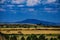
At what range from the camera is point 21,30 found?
216cm

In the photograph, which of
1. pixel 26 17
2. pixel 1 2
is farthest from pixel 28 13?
pixel 1 2

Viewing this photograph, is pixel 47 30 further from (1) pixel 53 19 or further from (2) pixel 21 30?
(2) pixel 21 30

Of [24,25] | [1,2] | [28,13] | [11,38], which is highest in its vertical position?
[1,2]

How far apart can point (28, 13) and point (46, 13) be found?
0.21m

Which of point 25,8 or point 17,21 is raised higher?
point 25,8

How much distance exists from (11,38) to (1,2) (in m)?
0.45

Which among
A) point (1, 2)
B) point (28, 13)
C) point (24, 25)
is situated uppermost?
point (1, 2)

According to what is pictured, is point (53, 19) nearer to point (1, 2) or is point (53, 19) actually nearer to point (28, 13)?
point (28, 13)

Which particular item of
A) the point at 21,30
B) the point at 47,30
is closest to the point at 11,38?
the point at 21,30

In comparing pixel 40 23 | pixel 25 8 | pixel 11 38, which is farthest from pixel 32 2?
pixel 11 38

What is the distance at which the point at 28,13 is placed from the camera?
7.13ft

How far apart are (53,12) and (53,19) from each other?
83 mm

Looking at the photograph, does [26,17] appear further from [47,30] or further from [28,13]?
[47,30]

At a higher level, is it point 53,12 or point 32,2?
point 32,2
